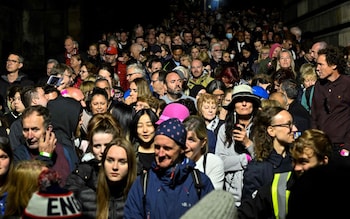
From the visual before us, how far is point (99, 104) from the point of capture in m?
7.66

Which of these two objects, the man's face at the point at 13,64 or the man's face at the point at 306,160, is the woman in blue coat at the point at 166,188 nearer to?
the man's face at the point at 306,160

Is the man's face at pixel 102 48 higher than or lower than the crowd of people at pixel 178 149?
higher

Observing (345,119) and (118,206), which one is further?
(345,119)

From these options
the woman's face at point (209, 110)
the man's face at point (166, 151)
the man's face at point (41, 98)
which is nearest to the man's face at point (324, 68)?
the woman's face at point (209, 110)

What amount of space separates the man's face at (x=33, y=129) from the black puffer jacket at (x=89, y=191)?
82cm

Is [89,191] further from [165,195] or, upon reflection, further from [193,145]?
[193,145]

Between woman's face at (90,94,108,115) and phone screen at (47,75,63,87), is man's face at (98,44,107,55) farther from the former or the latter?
woman's face at (90,94,108,115)

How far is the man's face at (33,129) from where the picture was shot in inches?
229

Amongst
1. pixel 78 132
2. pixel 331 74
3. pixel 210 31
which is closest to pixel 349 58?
pixel 331 74

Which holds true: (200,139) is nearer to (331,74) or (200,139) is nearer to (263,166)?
(263,166)

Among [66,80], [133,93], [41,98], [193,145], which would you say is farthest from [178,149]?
[66,80]

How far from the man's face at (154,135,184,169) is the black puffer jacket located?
56 cm

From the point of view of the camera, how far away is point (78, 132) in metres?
7.38

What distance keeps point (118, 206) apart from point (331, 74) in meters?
3.79
